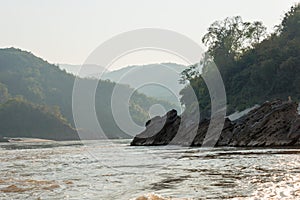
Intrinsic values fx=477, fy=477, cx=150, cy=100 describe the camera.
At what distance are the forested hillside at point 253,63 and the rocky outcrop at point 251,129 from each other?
3298cm

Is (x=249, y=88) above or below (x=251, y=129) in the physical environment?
above

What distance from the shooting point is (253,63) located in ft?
357

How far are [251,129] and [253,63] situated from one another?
64.2 m

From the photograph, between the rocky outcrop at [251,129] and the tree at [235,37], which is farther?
the tree at [235,37]

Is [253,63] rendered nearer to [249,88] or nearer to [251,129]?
[249,88]

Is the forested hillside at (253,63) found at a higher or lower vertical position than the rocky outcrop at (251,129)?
higher

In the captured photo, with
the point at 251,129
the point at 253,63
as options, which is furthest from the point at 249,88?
the point at 251,129

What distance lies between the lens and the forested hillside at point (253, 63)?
9269 centimetres

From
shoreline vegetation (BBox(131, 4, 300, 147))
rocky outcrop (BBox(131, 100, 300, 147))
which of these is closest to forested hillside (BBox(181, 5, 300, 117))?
shoreline vegetation (BBox(131, 4, 300, 147))

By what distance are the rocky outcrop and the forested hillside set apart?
1299 inches

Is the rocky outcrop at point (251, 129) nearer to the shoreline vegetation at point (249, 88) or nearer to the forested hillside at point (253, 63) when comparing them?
the shoreline vegetation at point (249, 88)

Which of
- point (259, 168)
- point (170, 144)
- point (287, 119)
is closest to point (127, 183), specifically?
point (259, 168)

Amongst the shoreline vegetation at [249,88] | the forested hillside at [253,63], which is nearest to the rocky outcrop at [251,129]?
the shoreline vegetation at [249,88]

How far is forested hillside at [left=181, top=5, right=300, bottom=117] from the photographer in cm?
9269
